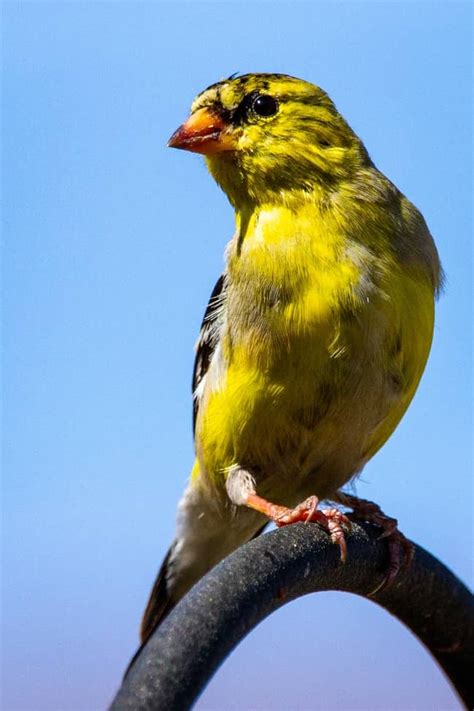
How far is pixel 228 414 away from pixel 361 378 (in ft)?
1.85

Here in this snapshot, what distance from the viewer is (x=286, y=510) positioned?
412 centimetres

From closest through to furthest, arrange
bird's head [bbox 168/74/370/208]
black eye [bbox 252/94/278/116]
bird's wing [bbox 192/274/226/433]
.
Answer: bird's head [bbox 168/74/370/208] → black eye [bbox 252/94/278/116] → bird's wing [bbox 192/274/226/433]

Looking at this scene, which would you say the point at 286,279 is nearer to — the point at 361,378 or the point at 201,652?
the point at 361,378

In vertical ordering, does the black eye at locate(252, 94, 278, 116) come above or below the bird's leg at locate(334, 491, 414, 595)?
above

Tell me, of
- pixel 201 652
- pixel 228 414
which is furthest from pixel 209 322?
pixel 201 652

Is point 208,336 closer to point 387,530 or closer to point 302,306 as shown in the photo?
point 302,306

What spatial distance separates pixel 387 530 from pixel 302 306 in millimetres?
851

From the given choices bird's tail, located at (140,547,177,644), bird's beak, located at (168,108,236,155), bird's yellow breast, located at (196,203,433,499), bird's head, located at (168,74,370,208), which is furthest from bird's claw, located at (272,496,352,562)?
bird's beak, located at (168,108,236,155)

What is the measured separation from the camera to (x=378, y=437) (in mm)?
4395

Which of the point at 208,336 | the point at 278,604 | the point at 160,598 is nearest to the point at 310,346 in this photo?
the point at 208,336

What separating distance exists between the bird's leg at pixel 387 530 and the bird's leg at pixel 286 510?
19cm

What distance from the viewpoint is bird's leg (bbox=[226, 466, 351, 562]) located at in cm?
355

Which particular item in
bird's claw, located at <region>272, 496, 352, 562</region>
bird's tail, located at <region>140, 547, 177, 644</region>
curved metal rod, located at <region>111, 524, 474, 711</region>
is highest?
bird's tail, located at <region>140, 547, 177, 644</region>

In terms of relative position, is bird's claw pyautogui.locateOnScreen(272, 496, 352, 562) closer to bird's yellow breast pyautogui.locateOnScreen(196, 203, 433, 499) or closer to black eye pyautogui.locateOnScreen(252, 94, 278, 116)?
bird's yellow breast pyautogui.locateOnScreen(196, 203, 433, 499)
